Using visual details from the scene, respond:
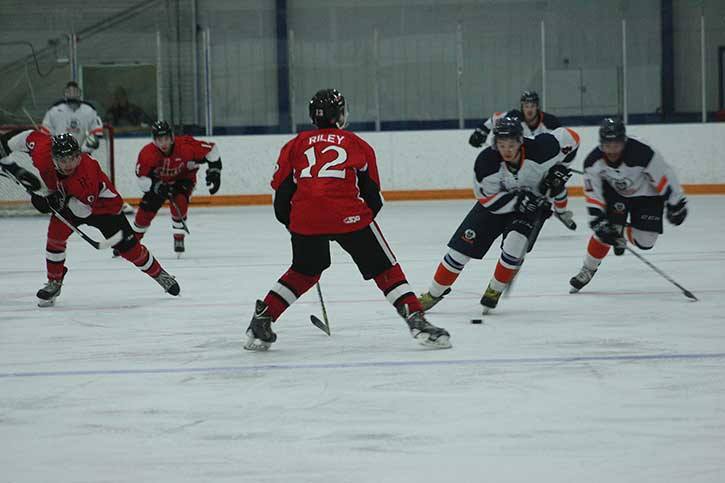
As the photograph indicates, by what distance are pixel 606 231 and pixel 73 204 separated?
2.43m

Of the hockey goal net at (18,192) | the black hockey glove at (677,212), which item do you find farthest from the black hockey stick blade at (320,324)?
the hockey goal net at (18,192)

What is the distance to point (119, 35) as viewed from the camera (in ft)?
42.9

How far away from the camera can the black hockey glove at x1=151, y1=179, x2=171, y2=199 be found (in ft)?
25.2

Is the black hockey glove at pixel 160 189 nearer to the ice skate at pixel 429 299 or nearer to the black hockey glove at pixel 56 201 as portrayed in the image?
the black hockey glove at pixel 56 201

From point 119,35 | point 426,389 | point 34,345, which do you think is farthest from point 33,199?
point 119,35

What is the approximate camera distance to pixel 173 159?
25.4ft

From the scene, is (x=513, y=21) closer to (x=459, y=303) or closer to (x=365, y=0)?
(x=365, y=0)

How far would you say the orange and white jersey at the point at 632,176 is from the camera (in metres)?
5.12

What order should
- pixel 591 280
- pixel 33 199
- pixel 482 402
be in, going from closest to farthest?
pixel 482 402
pixel 33 199
pixel 591 280

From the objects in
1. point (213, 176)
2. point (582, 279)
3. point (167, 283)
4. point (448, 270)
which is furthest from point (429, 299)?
point (213, 176)

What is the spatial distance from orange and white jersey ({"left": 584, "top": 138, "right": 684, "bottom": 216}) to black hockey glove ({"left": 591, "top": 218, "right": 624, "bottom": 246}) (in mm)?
56

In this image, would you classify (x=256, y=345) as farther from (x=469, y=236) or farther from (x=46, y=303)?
(x=46, y=303)

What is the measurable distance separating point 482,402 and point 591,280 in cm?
282

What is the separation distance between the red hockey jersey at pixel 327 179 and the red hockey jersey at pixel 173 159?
155 inches
